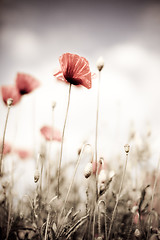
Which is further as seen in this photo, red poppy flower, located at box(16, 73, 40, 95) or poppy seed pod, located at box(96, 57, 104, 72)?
red poppy flower, located at box(16, 73, 40, 95)

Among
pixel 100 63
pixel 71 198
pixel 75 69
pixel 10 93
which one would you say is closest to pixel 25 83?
pixel 10 93

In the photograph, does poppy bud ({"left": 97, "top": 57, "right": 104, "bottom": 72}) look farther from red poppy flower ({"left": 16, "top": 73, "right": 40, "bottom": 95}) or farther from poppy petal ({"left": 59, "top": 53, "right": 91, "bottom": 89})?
red poppy flower ({"left": 16, "top": 73, "right": 40, "bottom": 95})

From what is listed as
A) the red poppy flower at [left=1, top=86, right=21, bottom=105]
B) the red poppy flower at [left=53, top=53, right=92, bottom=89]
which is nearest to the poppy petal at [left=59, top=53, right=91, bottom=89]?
the red poppy flower at [left=53, top=53, right=92, bottom=89]

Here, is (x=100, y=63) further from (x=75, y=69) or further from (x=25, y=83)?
(x=25, y=83)

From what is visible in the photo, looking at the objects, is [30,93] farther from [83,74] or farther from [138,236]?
[138,236]

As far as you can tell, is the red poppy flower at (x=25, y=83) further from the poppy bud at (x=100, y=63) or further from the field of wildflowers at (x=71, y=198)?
the poppy bud at (x=100, y=63)

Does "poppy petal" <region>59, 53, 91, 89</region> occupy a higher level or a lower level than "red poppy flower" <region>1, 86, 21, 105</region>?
higher

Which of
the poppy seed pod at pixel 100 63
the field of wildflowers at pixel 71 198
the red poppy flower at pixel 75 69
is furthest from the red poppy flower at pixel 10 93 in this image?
the poppy seed pod at pixel 100 63
